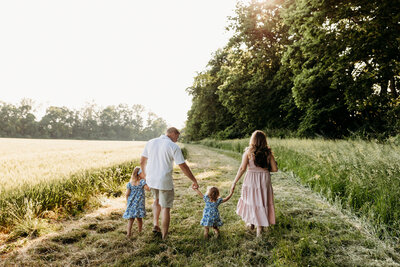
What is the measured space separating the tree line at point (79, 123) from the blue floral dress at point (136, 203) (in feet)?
316

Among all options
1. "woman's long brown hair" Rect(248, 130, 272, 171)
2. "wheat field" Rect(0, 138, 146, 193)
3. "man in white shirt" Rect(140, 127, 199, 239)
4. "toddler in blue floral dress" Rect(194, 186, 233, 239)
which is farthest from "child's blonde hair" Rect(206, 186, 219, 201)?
"wheat field" Rect(0, 138, 146, 193)

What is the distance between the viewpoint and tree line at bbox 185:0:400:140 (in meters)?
9.68

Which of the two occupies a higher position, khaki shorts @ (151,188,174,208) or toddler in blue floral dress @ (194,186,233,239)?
khaki shorts @ (151,188,174,208)

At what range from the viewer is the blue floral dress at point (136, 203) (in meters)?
3.65

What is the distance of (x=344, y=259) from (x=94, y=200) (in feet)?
17.3

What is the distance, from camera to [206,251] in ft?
10.2

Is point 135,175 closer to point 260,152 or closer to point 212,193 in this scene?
point 212,193

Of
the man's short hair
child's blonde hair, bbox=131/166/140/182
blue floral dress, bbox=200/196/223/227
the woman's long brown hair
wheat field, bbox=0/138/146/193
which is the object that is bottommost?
blue floral dress, bbox=200/196/223/227

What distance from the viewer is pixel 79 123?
3757 inches

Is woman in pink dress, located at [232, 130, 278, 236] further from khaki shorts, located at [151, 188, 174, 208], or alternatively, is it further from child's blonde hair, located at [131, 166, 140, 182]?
child's blonde hair, located at [131, 166, 140, 182]

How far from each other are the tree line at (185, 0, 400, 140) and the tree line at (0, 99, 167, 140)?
82143 mm

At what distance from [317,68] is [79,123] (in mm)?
104719

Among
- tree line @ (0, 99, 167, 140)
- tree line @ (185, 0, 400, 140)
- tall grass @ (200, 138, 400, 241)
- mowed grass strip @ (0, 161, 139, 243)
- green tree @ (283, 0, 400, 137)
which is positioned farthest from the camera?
tree line @ (0, 99, 167, 140)

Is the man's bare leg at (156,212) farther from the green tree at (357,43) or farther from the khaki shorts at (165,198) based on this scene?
the green tree at (357,43)
